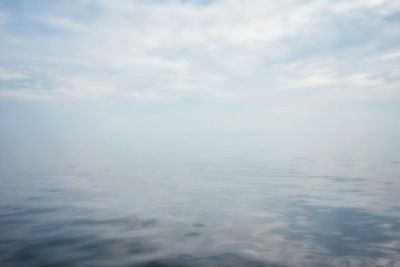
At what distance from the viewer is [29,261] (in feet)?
30.2

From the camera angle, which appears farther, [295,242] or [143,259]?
[295,242]

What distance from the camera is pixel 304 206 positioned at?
17609 mm

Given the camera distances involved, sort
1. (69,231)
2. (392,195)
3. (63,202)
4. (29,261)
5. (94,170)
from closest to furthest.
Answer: (29,261) → (69,231) → (63,202) → (392,195) → (94,170)

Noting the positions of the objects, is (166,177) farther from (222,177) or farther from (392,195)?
(392,195)

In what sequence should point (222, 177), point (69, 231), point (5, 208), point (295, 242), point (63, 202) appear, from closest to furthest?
point (295, 242)
point (69, 231)
point (5, 208)
point (63, 202)
point (222, 177)

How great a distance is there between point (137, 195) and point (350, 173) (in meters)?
22.9

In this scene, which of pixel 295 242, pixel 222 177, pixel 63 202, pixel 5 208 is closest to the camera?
pixel 295 242

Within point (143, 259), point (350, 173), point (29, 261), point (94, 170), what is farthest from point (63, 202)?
point (350, 173)

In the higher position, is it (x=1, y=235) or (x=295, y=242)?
(x=1, y=235)

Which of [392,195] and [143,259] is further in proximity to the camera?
[392,195]

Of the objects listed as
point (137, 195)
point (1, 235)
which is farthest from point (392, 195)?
point (1, 235)

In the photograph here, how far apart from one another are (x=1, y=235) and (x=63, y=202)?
7018 mm

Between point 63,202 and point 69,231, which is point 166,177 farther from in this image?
point 69,231

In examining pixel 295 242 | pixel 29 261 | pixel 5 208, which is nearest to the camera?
pixel 29 261
